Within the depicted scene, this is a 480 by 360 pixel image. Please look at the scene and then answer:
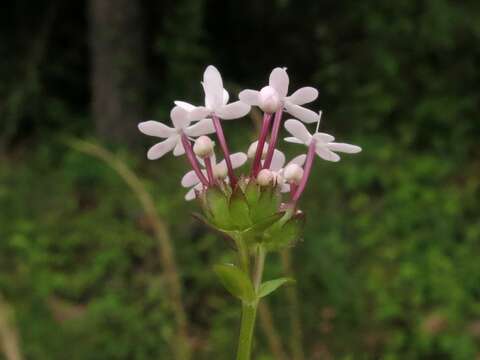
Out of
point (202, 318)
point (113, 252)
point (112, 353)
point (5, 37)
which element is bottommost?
point (112, 353)

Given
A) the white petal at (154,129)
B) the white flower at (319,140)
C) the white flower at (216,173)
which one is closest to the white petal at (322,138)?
the white flower at (319,140)

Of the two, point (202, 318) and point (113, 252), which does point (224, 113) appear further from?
point (113, 252)

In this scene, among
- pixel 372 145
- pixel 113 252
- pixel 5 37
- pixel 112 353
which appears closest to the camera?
pixel 112 353

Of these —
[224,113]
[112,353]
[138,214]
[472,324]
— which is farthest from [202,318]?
[224,113]

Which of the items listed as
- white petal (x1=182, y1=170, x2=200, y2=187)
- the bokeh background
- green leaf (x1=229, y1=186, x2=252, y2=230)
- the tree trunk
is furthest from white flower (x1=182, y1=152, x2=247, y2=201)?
the tree trunk

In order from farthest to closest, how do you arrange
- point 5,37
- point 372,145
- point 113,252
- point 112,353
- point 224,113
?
point 5,37 < point 372,145 < point 113,252 < point 112,353 < point 224,113

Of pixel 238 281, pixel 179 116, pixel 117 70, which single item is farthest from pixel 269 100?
pixel 117 70

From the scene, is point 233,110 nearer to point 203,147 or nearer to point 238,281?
point 203,147

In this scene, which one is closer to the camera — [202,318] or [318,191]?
[202,318]
